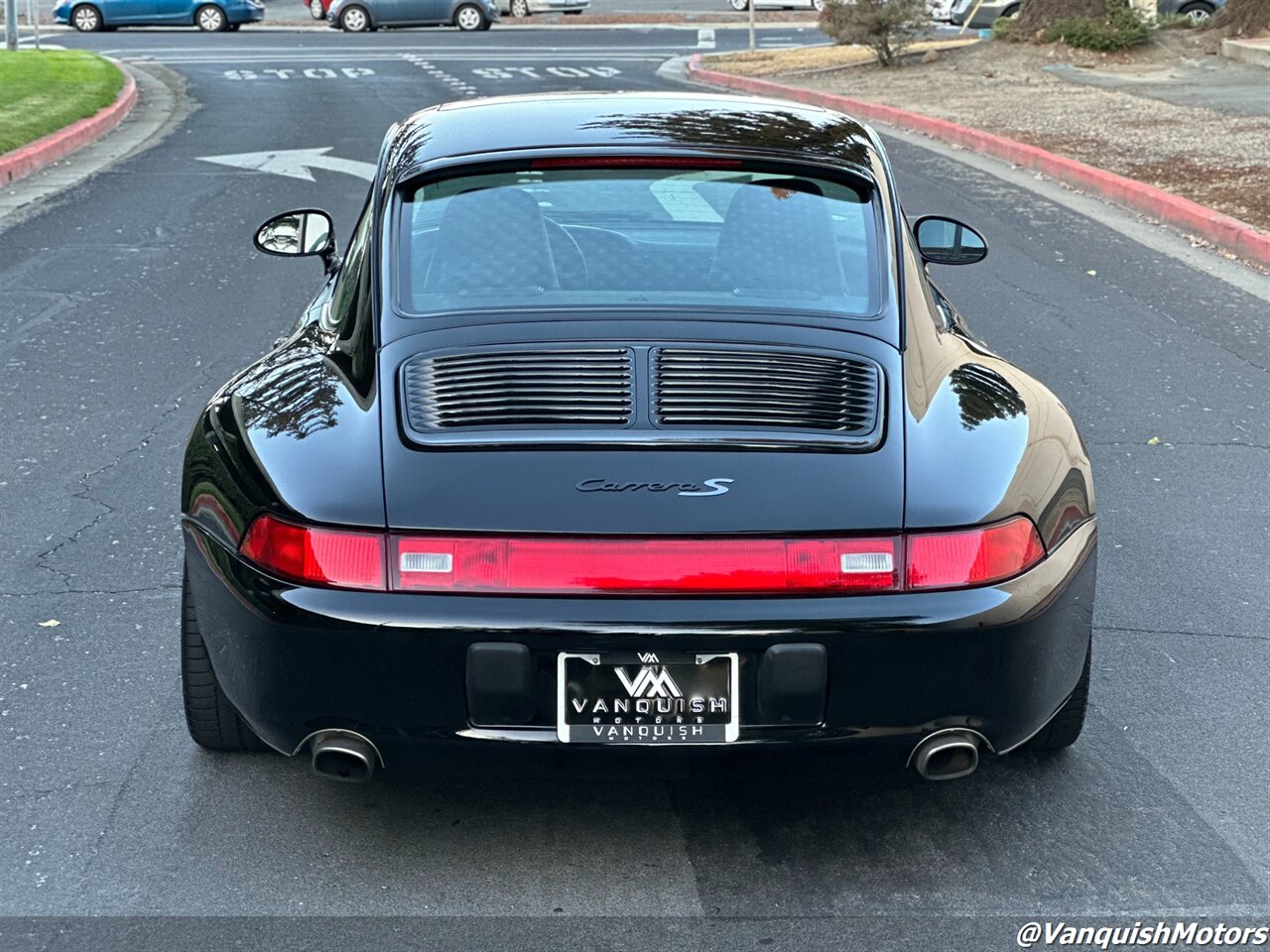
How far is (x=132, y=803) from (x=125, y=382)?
4222 mm

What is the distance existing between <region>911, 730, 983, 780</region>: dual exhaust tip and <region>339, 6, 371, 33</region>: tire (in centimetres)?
3894

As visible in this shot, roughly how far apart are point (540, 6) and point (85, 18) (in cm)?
1210

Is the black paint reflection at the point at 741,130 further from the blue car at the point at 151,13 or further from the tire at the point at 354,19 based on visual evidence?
the blue car at the point at 151,13

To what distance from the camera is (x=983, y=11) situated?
116 feet

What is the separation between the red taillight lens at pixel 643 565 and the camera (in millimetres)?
3143

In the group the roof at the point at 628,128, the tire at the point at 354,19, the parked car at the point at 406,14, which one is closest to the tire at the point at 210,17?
the parked car at the point at 406,14

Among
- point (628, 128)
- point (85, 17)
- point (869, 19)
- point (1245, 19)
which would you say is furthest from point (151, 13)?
point (628, 128)

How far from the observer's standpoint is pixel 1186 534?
570 centimetres

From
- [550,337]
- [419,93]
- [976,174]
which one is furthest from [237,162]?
[550,337]

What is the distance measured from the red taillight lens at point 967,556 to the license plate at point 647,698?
405mm

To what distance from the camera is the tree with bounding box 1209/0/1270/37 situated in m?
23.5

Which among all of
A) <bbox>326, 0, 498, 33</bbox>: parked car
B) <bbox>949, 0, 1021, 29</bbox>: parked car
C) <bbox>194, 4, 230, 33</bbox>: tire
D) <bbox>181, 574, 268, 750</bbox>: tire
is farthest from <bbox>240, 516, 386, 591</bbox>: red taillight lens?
<bbox>194, 4, 230, 33</bbox>: tire

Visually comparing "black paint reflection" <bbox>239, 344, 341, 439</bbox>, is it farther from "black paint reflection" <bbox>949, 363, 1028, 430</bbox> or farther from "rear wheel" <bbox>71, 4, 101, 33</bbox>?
"rear wheel" <bbox>71, 4, 101, 33</bbox>

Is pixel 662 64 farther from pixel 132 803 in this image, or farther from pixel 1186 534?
pixel 132 803
